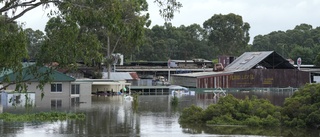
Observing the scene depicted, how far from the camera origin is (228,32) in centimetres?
12388

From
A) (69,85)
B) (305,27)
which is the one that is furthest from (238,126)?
(305,27)

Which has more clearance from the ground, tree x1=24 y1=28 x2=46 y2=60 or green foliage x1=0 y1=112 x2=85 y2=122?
tree x1=24 y1=28 x2=46 y2=60

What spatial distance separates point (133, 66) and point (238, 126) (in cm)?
7298

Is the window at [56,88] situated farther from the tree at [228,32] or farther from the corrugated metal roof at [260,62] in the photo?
the tree at [228,32]

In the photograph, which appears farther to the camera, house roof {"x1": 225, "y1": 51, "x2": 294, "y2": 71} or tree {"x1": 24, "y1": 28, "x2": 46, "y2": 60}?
house roof {"x1": 225, "y1": 51, "x2": 294, "y2": 71}

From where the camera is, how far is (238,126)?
3209 cm

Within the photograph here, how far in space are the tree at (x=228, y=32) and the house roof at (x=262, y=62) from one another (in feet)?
94.6

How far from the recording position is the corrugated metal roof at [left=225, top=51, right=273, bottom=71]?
90562 millimetres

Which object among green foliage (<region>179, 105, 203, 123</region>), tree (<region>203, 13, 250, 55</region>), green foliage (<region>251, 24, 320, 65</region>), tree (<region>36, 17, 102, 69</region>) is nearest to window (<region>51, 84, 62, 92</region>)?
green foliage (<region>179, 105, 203, 123</region>)

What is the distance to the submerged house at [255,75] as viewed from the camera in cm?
8788

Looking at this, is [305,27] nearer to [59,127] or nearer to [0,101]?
[0,101]

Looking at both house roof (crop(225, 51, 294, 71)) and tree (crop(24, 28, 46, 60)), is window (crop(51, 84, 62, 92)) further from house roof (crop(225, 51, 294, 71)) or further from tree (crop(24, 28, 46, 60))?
house roof (crop(225, 51, 294, 71))

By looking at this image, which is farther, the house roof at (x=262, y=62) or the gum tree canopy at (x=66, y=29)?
the house roof at (x=262, y=62)

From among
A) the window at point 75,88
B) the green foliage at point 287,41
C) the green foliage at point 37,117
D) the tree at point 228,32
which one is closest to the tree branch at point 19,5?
the green foliage at point 37,117
